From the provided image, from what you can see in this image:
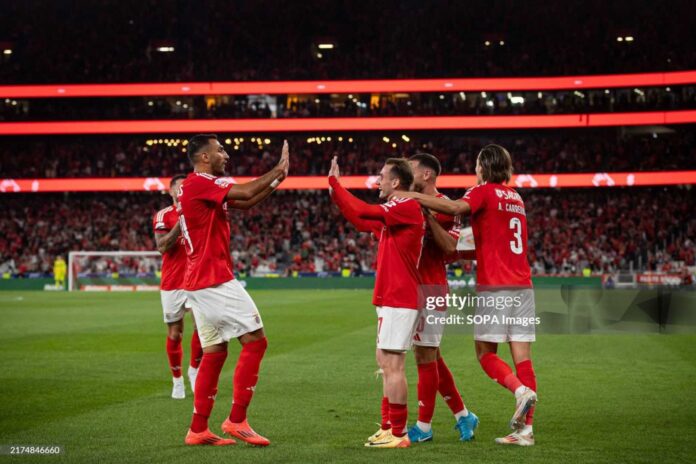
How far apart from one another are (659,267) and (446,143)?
59.0 ft

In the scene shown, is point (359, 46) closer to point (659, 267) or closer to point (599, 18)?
point (599, 18)

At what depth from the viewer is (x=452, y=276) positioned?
4288 cm

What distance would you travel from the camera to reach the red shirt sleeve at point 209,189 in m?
7.61

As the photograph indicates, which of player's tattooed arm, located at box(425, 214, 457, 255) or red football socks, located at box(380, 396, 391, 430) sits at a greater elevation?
player's tattooed arm, located at box(425, 214, 457, 255)

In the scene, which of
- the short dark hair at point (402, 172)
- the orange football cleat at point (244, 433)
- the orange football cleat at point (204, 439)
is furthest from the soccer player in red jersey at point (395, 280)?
the orange football cleat at point (204, 439)

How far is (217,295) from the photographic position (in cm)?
767

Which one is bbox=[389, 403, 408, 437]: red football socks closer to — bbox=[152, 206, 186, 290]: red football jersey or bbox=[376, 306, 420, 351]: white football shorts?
bbox=[376, 306, 420, 351]: white football shorts

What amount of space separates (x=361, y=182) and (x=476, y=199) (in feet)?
155

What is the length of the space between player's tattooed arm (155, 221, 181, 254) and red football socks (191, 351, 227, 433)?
2.13m

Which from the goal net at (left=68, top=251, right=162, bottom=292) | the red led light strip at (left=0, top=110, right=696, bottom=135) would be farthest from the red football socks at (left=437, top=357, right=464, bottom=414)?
the red led light strip at (left=0, top=110, right=696, bottom=135)

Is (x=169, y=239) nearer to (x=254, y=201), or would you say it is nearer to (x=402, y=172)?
(x=254, y=201)

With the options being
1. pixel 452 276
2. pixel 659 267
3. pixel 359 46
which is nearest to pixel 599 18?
pixel 359 46

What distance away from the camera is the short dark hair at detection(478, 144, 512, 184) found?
7742 millimetres

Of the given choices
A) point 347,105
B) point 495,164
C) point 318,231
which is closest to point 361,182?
point 318,231
